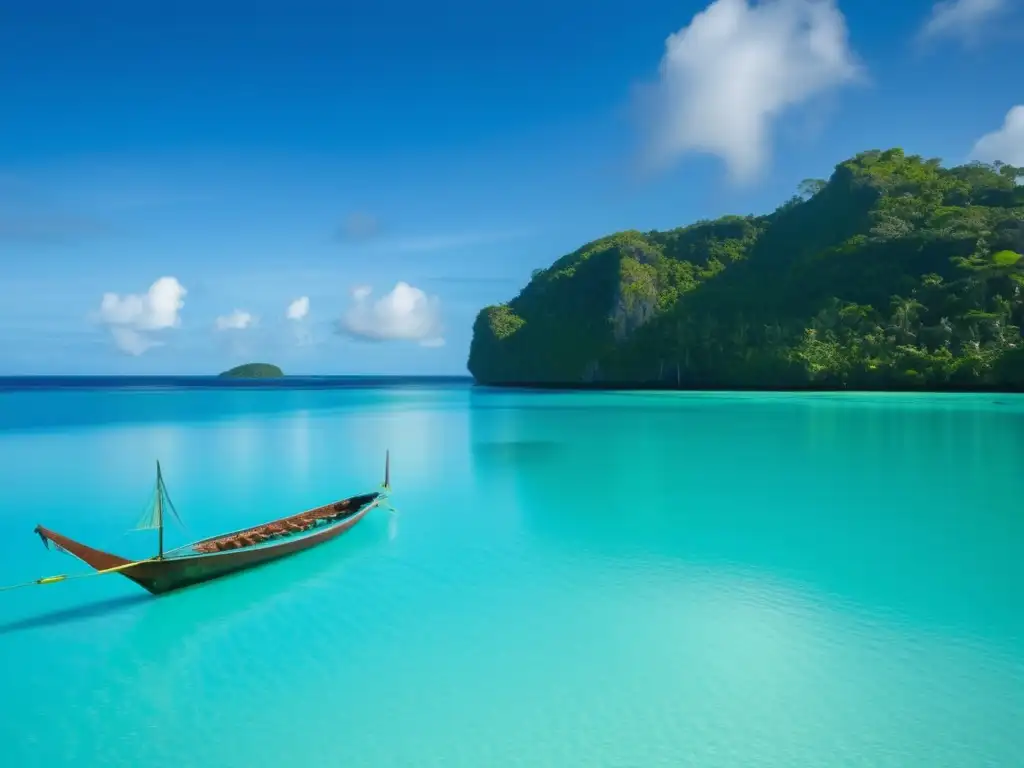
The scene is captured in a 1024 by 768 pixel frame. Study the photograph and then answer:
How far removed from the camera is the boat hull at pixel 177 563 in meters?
6.62

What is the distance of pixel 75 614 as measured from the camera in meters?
7.35

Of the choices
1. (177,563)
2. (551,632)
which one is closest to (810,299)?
(551,632)

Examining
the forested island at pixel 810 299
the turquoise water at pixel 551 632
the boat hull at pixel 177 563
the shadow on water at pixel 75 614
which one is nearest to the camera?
the turquoise water at pixel 551 632

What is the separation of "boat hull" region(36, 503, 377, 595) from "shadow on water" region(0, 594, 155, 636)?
199 millimetres

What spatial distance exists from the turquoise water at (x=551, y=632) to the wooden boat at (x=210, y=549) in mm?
256

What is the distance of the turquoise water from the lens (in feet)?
16.0

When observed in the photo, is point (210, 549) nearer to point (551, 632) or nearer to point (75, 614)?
point (75, 614)

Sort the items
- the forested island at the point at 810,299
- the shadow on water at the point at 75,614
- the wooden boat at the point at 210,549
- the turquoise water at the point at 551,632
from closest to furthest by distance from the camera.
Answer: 1. the turquoise water at the point at 551,632
2. the wooden boat at the point at 210,549
3. the shadow on water at the point at 75,614
4. the forested island at the point at 810,299

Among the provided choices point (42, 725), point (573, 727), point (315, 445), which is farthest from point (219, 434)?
point (573, 727)

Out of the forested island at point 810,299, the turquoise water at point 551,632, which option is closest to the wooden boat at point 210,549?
the turquoise water at point 551,632

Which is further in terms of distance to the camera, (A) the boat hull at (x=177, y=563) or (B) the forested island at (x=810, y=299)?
(B) the forested island at (x=810, y=299)

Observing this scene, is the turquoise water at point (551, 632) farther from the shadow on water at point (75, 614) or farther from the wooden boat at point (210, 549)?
the wooden boat at point (210, 549)

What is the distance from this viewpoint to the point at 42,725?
5152 mm

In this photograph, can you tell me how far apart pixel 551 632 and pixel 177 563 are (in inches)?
161
